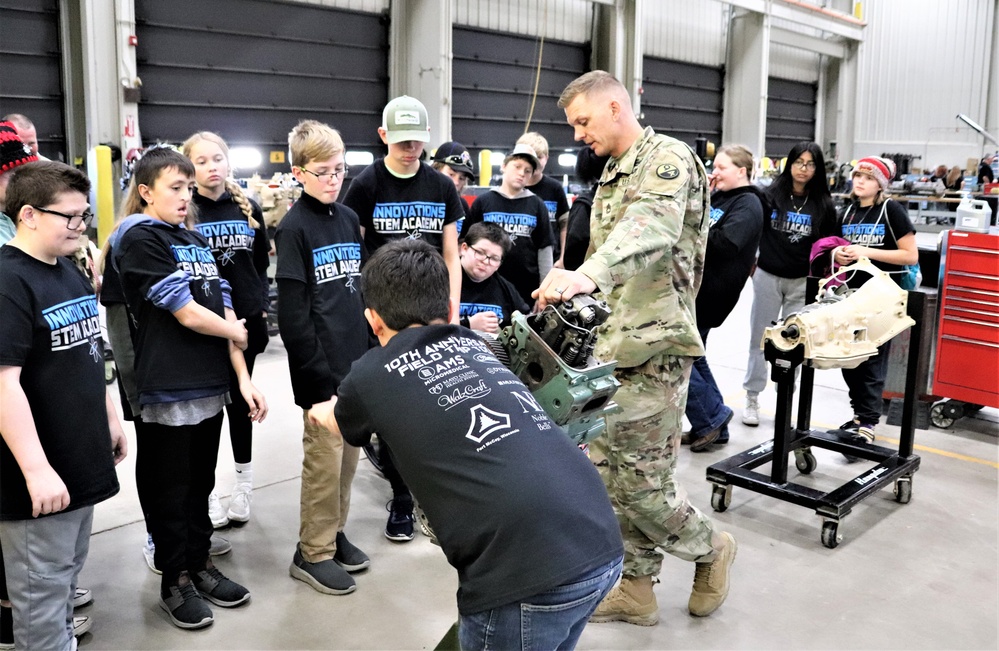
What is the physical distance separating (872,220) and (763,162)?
895 cm

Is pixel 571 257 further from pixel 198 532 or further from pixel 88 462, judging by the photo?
pixel 88 462

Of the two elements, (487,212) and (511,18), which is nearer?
(487,212)

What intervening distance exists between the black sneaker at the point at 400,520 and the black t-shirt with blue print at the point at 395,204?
3.32ft

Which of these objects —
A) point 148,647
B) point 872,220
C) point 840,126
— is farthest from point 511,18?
point 148,647

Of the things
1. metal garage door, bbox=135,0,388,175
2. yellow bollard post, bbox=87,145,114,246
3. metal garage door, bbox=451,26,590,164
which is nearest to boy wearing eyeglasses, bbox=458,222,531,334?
yellow bollard post, bbox=87,145,114,246

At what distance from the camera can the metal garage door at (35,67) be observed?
7156 mm

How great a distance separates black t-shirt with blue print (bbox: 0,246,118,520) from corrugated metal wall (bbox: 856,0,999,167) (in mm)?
18097

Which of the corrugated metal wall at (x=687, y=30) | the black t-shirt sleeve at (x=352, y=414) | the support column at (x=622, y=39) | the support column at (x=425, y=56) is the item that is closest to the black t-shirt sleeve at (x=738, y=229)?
the black t-shirt sleeve at (x=352, y=414)

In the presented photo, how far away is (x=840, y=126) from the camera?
1703 cm

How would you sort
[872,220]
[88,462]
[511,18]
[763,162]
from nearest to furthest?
[88,462] → [872,220] → [511,18] → [763,162]

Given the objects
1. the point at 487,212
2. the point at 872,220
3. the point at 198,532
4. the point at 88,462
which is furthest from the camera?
the point at 872,220

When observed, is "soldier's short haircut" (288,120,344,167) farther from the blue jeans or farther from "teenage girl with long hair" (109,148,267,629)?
the blue jeans

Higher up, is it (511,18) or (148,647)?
(511,18)

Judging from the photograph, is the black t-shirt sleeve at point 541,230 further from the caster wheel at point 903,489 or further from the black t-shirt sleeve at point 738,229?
the caster wheel at point 903,489
